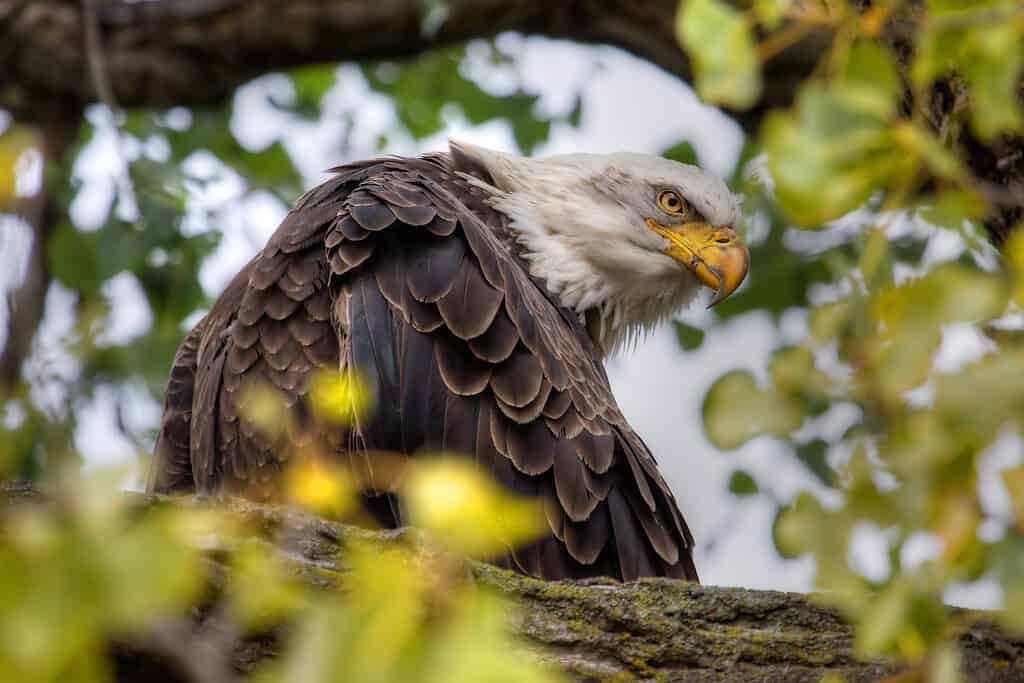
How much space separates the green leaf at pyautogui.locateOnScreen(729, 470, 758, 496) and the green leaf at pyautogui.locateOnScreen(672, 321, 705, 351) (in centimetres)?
72

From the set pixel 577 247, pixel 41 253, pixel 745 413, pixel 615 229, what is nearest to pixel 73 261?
pixel 41 253

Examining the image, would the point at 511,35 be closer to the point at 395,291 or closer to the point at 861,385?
the point at 395,291

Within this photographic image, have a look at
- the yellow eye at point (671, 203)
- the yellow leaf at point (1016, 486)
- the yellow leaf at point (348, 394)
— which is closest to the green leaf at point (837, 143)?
the yellow leaf at point (1016, 486)

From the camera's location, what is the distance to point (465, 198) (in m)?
4.86

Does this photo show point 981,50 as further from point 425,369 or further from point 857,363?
point 425,369

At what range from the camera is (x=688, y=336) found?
20.4ft

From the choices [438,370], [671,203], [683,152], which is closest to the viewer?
[438,370]

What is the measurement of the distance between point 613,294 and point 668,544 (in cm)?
133

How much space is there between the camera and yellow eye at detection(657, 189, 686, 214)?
5.14 metres

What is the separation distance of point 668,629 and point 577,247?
7.38 feet

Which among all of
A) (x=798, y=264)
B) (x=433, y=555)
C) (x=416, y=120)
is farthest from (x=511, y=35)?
(x=433, y=555)

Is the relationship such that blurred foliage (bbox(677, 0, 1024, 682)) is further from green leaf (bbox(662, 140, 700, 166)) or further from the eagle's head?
green leaf (bbox(662, 140, 700, 166))

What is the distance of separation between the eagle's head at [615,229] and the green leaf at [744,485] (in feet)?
3.03

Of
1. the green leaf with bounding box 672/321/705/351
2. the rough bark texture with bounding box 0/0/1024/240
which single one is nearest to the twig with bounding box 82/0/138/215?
the rough bark texture with bounding box 0/0/1024/240
